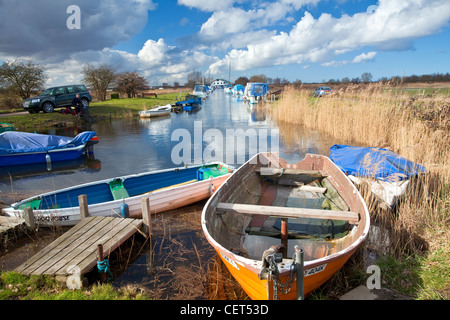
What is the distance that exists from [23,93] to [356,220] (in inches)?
1168

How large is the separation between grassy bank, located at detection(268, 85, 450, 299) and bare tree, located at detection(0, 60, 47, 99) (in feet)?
76.9

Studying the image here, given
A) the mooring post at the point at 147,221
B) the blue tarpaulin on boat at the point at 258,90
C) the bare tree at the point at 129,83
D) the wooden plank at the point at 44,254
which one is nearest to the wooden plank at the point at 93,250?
the mooring post at the point at 147,221

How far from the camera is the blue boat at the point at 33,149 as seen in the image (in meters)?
10.8

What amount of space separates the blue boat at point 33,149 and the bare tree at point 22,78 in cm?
1723

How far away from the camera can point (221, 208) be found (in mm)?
4598

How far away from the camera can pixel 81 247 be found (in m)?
4.56

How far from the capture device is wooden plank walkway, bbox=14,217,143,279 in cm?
402

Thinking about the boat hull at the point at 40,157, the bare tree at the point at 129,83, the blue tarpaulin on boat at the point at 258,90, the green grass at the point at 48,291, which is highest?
the bare tree at the point at 129,83

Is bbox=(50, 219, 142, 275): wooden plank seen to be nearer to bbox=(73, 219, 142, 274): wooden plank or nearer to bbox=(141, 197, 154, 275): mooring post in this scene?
bbox=(73, 219, 142, 274): wooden plank

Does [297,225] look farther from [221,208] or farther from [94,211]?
[94,211]

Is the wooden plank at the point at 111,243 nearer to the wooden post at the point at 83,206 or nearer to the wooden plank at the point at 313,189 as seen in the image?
the wooden post at the point at 83,206

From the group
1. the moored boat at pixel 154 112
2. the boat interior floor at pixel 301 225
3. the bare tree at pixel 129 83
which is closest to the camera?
the boat interior floor at pixel 301 225

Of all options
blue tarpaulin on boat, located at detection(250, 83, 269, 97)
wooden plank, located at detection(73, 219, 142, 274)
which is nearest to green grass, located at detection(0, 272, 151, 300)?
wooden plank, located at detection(73, 219, 142, 274)
